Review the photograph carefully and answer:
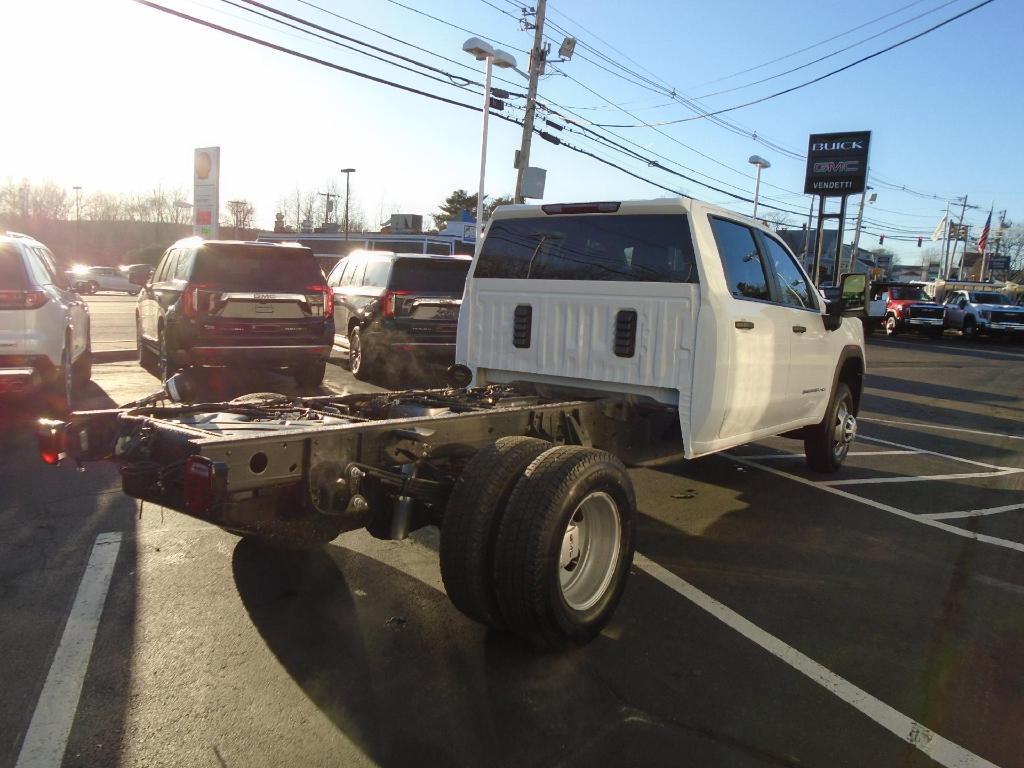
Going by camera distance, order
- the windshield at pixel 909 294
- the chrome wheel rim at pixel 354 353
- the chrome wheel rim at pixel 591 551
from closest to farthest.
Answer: the chrome wheel rim at pixel 591 551
the chrome wheel rim at pixel 354 353
the windshield at pixel 909 294

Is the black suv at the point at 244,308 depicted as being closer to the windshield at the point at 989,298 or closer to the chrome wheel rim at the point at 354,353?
the chrome wheel rim at the point at 354,353

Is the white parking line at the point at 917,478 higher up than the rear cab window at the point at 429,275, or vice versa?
the rear cab window at the point at 429,275

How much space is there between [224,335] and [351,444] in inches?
243

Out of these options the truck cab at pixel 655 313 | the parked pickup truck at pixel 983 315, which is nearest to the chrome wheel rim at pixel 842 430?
the truck cab at pixel 655 313

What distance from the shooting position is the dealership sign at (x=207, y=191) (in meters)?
19.8

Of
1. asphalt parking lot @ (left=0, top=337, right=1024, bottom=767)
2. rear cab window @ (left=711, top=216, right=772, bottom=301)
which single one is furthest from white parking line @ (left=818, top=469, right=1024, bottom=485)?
rear cab window @ (left=711, top=216, right=772, bottom=301)

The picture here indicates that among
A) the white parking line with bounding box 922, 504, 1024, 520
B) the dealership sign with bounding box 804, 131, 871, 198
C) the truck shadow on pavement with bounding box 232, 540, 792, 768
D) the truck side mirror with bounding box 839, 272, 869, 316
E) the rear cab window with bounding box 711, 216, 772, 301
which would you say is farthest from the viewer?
the dealership sign with bounding box 804, 131, 871, 198

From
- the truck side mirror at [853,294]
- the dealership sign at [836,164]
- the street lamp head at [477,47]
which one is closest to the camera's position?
the truck side mirror at [853,294]

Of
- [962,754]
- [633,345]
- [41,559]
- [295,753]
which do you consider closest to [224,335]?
[41,559]

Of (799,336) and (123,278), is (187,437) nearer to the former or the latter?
(799,336)

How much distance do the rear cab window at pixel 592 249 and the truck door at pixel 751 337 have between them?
1.09ft

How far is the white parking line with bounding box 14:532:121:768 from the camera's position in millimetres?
2748

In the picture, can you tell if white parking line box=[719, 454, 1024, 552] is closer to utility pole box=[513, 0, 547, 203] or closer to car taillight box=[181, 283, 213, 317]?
car taillight box=[181, 283, 213, 317]

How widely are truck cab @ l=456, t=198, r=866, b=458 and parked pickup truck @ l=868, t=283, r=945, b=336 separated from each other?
2552 centimetres
